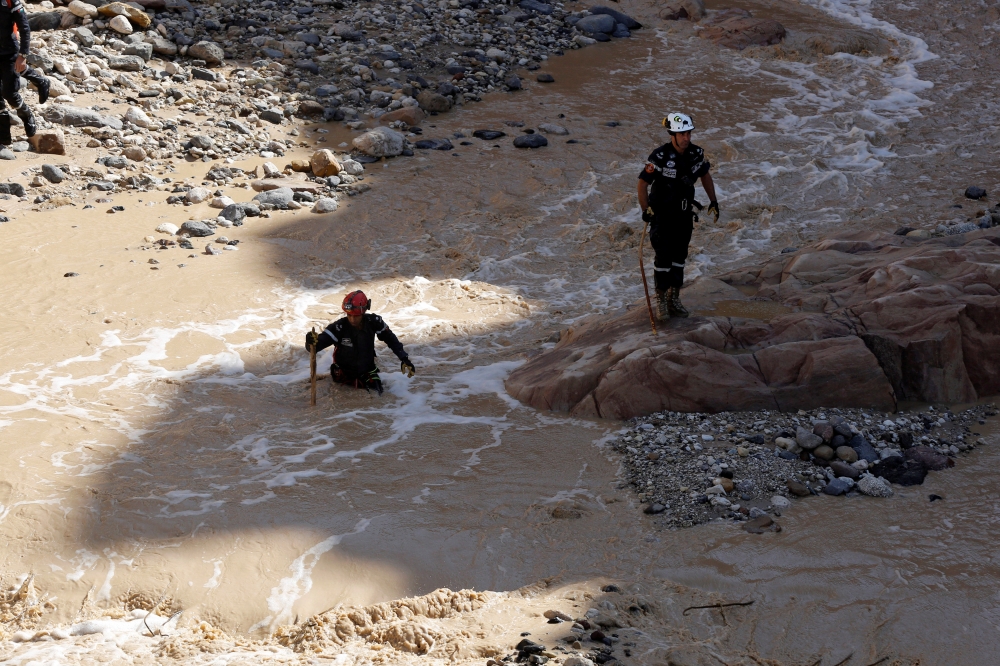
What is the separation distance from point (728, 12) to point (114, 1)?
11.6 meters

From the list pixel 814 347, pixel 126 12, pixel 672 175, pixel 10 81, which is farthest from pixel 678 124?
pixel 126 12

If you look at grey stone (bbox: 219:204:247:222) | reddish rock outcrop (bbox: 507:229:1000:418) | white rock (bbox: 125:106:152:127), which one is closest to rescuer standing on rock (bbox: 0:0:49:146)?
white rock (bbox: 125:106:152:127)

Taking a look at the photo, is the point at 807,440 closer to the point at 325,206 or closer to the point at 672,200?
the point at 672,200

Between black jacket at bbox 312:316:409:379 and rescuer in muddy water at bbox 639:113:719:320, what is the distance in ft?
7.34

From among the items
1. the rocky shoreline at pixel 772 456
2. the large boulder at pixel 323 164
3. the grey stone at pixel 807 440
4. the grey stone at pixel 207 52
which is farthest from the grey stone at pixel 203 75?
the grey stone at pixel 807 440

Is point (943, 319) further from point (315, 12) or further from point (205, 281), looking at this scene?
point (315, 12)

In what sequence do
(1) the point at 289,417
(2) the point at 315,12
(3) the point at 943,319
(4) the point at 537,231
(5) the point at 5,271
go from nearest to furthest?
1. (3) the point at 943,319
2. (1) the point at 289,417
3. (5) the point at 5,271
4. (4) the point at 537,231
5. (2) the point at 315,12

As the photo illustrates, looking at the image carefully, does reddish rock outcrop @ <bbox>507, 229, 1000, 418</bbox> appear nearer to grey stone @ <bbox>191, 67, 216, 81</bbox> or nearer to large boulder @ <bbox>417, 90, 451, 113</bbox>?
large boulder @ <bbox>417, 90, 451, 113</bbox>

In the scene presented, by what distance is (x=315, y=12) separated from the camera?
15.8m

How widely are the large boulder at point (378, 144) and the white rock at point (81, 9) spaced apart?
16.5 feet

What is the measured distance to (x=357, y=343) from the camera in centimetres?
738

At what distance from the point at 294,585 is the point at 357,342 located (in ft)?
8.87

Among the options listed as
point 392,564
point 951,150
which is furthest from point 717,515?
point 951,150

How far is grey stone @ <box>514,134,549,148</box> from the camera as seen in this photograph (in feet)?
43.0
